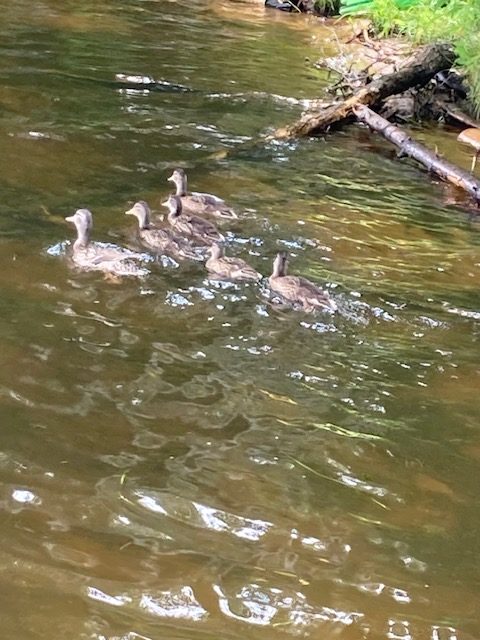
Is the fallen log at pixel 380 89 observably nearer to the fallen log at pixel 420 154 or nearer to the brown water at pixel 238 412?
the fallen log at pixel 420 154

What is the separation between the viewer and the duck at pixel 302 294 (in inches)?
243

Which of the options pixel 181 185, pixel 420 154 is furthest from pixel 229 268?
pixel 420 154

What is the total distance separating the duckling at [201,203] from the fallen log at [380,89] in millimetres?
2586

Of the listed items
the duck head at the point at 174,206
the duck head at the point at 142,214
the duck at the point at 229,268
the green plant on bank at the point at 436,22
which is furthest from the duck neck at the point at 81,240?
the green plant on bank at the point at 436,22

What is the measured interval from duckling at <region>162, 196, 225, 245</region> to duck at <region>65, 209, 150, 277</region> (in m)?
0.65

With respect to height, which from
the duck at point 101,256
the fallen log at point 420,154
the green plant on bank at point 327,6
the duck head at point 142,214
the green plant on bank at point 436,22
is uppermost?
the green plant on bank at point 436,22

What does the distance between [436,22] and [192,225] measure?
8630 millimetres

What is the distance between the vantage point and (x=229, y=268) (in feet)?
21.6

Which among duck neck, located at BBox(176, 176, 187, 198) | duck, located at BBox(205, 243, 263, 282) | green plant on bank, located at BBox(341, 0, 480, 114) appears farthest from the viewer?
green plant on bank, located at BBox(341, 0, 480, 114)

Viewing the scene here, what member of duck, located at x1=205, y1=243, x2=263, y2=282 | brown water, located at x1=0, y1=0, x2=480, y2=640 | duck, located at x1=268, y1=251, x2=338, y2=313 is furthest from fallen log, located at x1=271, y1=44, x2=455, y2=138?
duck, located at x1=268, y1=251, x2=338, y2=313

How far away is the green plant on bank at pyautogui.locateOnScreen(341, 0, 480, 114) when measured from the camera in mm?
12266

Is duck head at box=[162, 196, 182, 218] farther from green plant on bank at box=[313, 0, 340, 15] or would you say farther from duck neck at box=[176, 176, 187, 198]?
green plant on bank at box=[313, 0, 340, 15]

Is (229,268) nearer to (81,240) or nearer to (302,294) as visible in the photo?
(302,294)

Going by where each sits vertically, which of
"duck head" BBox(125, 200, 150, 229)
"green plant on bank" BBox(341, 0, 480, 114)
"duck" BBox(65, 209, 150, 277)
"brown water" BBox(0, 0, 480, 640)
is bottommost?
"brown water" BBox(0, 0, 480, 640)
